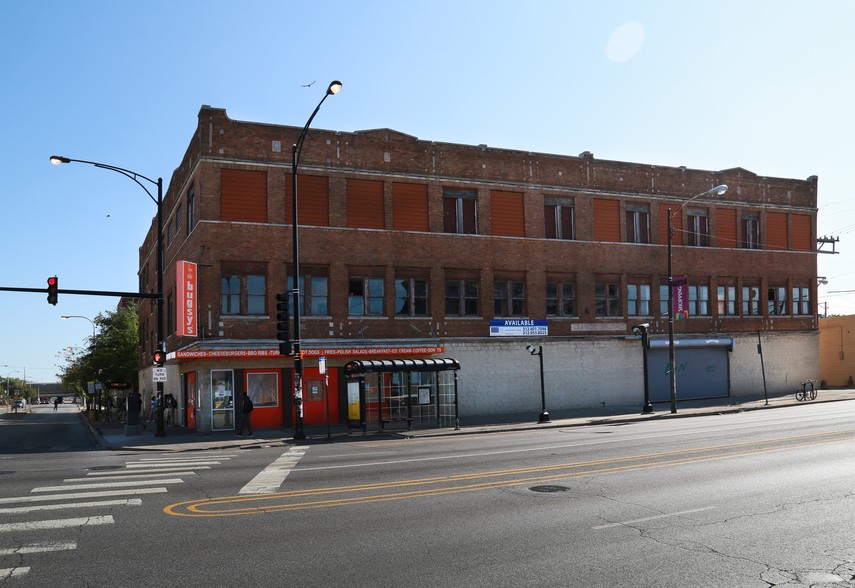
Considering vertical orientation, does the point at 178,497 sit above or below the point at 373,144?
below

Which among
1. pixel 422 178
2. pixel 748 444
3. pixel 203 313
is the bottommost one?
pixel 748 444

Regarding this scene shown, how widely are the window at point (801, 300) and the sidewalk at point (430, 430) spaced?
8272mm

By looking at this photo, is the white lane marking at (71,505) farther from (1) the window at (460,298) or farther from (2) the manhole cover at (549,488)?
(1) the window at (460,298)

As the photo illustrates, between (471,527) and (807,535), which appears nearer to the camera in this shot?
(807,535)

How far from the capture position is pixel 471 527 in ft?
31.8

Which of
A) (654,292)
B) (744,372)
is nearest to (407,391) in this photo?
(654,292)

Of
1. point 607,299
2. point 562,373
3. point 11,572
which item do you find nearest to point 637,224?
point 607,299

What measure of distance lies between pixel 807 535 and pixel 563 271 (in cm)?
2936

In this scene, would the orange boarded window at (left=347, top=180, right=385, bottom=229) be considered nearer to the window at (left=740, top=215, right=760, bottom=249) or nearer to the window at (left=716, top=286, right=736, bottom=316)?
the window at (left=716, top=286, right=736, bottom=316)

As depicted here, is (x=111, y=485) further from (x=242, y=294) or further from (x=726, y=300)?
(x=726, y=300)

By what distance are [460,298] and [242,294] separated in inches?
409

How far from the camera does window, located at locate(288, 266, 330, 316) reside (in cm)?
3231

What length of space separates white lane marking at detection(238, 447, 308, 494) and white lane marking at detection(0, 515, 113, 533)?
9.26 feet

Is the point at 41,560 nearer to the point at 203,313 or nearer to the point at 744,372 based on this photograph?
the point at 203,313
